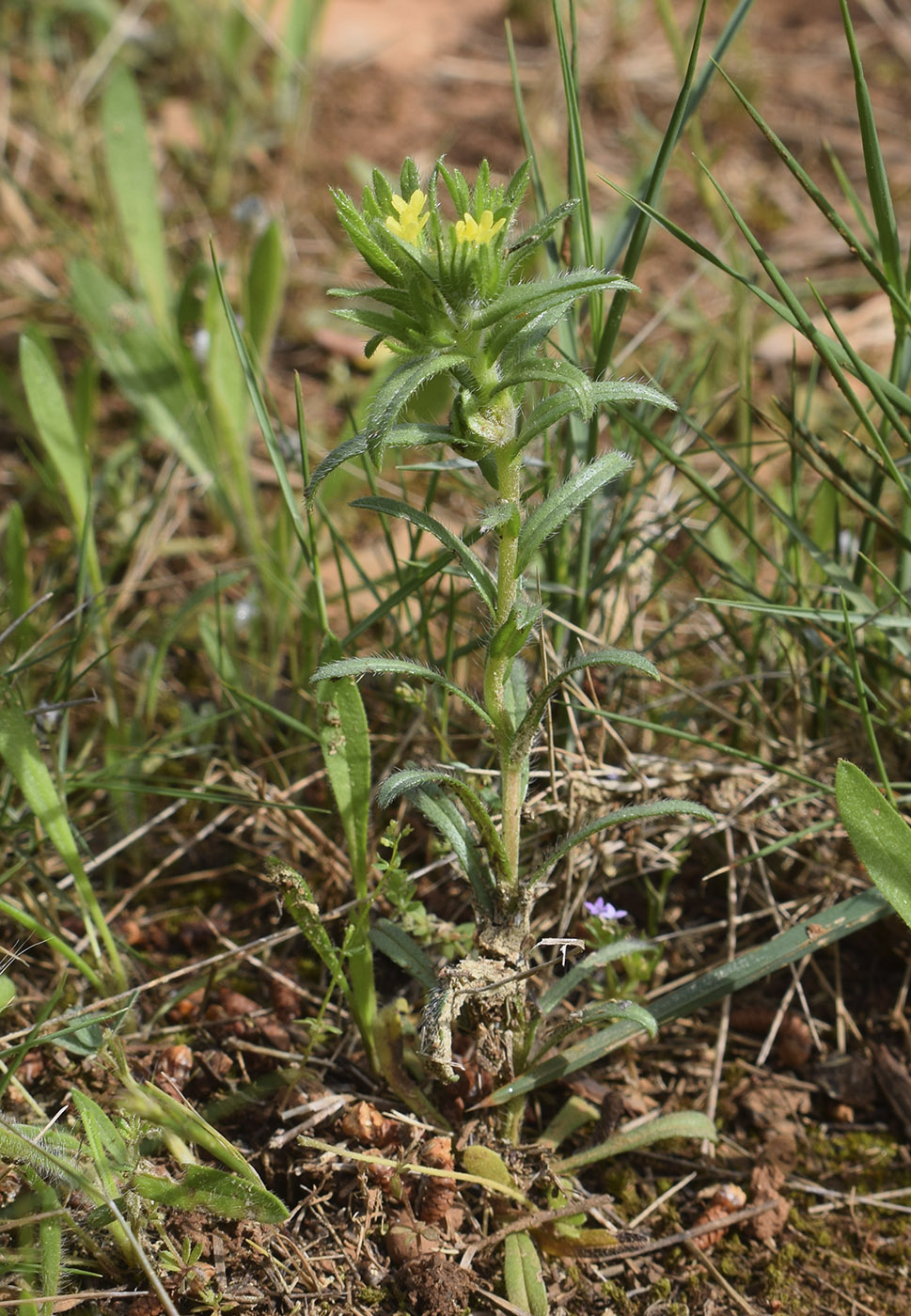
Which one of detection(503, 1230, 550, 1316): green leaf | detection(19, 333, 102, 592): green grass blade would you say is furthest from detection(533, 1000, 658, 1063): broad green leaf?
detection(19, 333, 102, 592): green grass blade

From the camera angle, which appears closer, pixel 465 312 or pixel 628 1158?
pixel 465 312

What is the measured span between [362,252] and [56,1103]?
1.38 m

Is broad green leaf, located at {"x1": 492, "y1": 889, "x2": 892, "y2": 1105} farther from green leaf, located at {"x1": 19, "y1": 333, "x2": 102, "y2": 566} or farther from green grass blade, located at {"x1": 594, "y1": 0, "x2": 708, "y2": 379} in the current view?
green leaf, located at {"x1": 19, "y1": 333, "x2": 102, "y2": 566}

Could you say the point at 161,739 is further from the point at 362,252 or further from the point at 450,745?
the point at 362,252

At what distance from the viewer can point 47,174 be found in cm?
371

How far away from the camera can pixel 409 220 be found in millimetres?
1379

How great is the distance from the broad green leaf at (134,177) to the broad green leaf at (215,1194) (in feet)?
7.16

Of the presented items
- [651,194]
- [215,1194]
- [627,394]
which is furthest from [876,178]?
[215,1194]

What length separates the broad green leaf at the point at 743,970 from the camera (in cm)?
179

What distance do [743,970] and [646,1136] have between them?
1.00 ft

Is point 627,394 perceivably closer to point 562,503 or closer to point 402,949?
point 562,503

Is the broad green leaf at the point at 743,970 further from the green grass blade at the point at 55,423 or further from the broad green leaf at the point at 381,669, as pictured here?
the green grass blade at the point at 55,423

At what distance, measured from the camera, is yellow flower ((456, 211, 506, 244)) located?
1.35m

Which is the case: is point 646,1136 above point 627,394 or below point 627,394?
below
